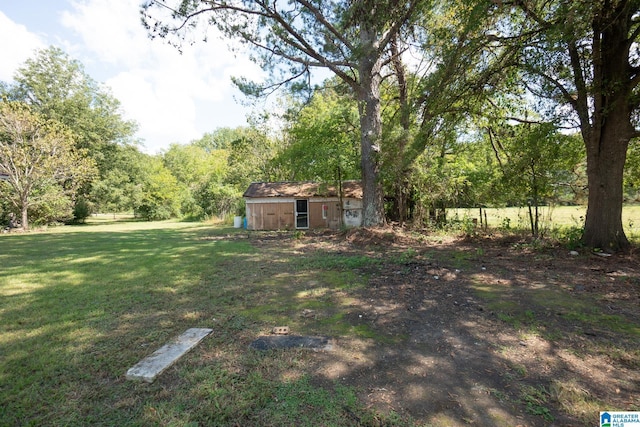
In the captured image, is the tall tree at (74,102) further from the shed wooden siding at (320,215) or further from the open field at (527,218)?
the open field at (527,218)

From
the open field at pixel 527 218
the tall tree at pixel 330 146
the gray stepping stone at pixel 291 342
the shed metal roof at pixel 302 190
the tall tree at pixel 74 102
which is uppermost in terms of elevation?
the tall tree at pixel 74 102

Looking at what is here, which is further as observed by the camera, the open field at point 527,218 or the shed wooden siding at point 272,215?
the shed wooden siding at point 272,215

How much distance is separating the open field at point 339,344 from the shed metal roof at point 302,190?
Answer: 10701mm

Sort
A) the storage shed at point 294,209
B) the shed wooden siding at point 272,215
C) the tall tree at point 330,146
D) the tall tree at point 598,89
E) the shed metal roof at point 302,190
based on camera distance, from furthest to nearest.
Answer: the shed wooden siding at point 272,215 < the storage shed at point 294,209 < the shed metal roof at point 302,190 < the tall tree at point 330,146 < the tall tree at point 598,89

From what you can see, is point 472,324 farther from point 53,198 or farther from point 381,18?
point 53,198

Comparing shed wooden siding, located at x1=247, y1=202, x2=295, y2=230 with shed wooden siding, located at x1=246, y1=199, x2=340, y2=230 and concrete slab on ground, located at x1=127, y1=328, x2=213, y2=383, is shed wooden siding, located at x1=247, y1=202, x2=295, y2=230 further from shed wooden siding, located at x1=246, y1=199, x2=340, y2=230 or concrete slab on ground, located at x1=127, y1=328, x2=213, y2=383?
concrete slab on ground, located at x1=127, y1=328, x2=213, y2=383

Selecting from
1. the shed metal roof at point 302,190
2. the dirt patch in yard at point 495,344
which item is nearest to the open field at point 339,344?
the dirt patch in yard at point 495,344

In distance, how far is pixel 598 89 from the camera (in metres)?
6.39

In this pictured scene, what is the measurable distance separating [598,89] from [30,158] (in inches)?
992

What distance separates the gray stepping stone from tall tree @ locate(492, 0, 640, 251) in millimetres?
7021

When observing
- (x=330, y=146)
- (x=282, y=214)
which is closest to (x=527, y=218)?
(x=330, y=146)

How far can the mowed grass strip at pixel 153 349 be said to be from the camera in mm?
2117

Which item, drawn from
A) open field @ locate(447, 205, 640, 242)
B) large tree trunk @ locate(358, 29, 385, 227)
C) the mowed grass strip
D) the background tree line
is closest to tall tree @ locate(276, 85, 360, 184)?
the background tree line

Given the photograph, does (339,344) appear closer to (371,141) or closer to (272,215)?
(371,141)
